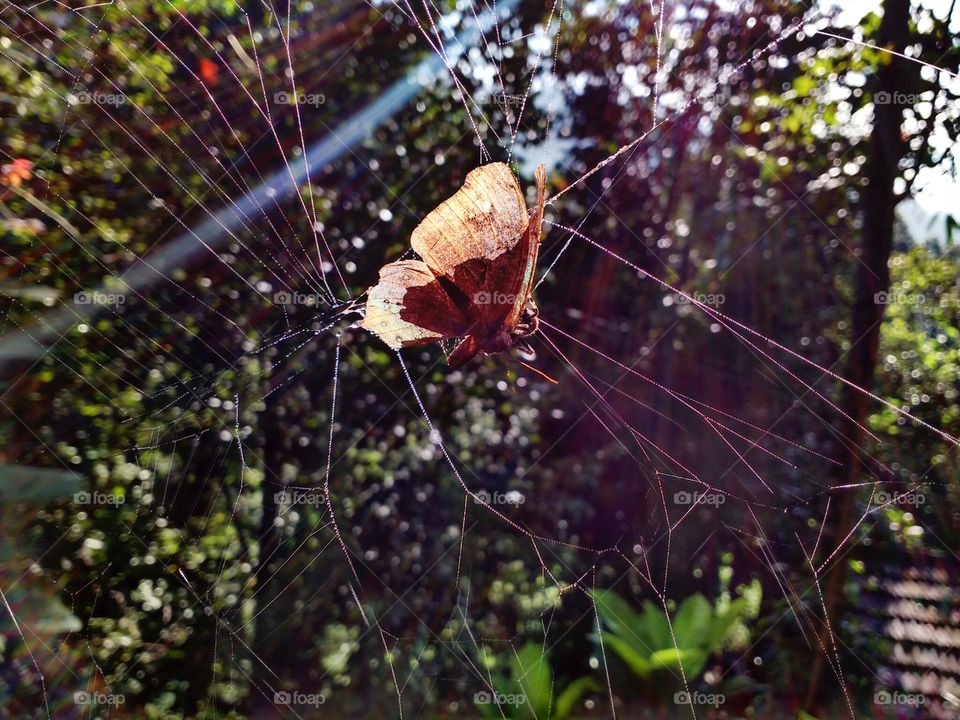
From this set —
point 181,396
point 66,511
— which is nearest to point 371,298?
point 181,396

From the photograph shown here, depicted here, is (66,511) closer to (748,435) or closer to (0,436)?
(0,436)
